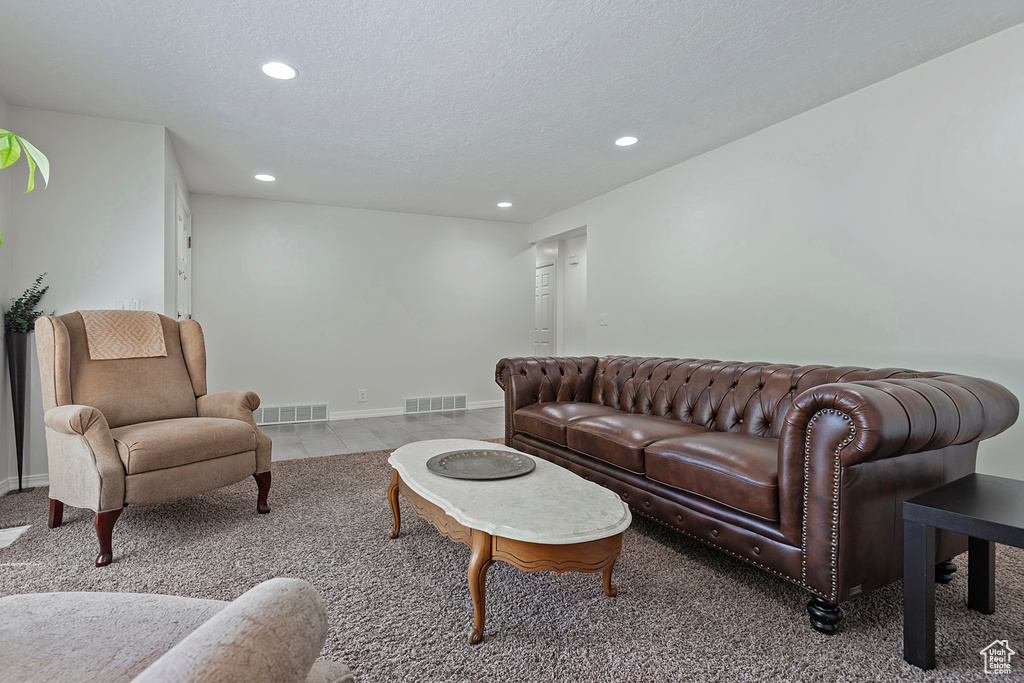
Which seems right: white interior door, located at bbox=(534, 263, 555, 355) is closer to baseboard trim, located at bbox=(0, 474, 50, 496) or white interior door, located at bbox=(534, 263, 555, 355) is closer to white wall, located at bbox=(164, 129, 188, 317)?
white wall, located at bbox=(164, 129, 188, 317)

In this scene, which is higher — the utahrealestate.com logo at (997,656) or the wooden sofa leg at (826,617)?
the wooden sofa leg at (826,617)

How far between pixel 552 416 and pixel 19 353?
3.21 meters

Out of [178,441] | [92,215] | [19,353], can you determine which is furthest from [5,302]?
[178,441]

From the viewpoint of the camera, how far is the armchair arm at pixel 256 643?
1.46ft

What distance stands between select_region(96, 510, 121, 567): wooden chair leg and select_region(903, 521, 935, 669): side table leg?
288 centimetres

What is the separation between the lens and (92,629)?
28.1 inches

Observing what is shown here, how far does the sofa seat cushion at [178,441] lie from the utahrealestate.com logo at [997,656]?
299 centimetres

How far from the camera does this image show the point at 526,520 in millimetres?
1584

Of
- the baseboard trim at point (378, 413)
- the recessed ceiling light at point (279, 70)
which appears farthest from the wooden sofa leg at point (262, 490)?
the baseboard trim at point (378, 413)

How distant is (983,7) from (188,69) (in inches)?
149

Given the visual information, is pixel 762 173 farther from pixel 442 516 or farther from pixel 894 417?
pixel 442 516

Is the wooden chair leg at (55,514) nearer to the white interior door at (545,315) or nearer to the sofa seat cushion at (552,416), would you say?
the sofa seat cushion at (552,416)

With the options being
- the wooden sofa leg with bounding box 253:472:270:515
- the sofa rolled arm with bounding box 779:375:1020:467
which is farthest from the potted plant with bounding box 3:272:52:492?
the sofa rolled arm with bounding box 779:375:1020:467

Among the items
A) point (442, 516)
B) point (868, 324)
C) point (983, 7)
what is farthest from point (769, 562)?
point (983, 7)
